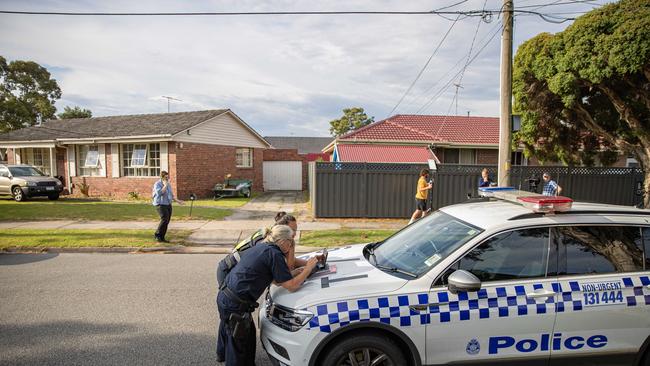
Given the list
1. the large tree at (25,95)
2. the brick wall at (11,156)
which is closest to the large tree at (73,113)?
the large tree at (25,95)

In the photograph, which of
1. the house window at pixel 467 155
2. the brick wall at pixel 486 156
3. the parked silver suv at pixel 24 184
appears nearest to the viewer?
the parked silver suv at pixel 24 184

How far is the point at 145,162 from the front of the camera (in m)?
18.4

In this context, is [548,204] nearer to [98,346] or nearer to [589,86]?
[98,346]

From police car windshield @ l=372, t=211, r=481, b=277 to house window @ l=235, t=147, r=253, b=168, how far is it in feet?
62.7

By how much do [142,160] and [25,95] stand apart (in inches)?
1474

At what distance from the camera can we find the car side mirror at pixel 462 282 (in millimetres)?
2715

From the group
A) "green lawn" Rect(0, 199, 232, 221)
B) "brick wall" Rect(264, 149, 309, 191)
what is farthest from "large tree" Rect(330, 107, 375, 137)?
"green lawn" Rect(0, 199, 232, 221)

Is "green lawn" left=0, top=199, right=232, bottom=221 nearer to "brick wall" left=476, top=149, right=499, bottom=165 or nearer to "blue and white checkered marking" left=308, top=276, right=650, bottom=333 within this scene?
"blue and white checkered marking" left=308, top=276, right=650, bottom=333

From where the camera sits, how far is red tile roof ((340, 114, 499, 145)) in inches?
720

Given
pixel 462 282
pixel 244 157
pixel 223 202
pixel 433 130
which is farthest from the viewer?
pixel 244 157

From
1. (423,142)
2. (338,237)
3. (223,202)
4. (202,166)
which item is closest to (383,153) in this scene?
(423,142)

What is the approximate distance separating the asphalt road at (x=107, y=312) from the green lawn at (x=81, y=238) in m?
1.02

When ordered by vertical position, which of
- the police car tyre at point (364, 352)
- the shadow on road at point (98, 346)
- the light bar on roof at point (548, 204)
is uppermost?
the light bar on roof at point (548, 204)

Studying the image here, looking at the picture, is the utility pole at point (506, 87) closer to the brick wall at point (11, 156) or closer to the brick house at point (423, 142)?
the brick house at point (423, 142)
